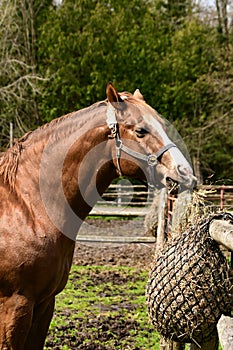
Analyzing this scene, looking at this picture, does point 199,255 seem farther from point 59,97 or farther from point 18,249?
point 59,97

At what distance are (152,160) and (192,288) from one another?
0.79 m

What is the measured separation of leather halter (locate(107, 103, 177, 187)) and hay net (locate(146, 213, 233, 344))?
1.56ft

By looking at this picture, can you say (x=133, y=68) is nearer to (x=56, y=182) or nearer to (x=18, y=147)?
(x=18, y=147)

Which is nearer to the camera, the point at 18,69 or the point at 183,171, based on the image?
the point at 183,171

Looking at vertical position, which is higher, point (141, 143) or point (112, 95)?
point (112, 95)

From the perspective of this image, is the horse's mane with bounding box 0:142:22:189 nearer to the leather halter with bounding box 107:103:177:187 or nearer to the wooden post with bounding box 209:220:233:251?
the leather halter with bounding box 107:103:177:187

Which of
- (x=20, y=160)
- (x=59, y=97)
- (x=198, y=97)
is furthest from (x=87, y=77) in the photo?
(x=20, y=160)

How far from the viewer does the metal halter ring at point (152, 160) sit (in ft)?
9.70

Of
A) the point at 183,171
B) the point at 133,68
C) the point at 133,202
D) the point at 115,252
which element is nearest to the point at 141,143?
the point at 183,171

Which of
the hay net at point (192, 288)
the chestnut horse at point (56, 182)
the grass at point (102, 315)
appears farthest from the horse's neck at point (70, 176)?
the grass at point (102, 315)

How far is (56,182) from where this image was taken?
3.14 meters

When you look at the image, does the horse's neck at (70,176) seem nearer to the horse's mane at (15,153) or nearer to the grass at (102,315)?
the horse's mane at (15,153)

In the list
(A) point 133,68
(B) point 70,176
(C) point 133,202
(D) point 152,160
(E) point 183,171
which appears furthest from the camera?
(A) point 133,68

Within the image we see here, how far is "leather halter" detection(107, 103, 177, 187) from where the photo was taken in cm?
295
